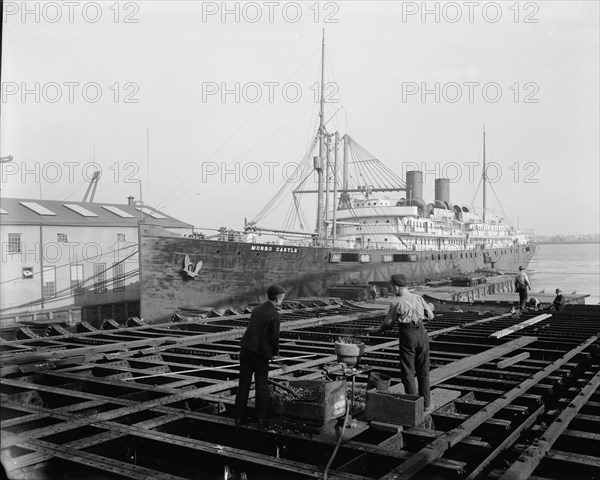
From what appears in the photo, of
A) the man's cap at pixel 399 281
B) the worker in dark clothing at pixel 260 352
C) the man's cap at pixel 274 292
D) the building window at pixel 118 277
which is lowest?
the building window at pixel 118 277

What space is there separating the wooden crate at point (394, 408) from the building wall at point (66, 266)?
24.4 metres

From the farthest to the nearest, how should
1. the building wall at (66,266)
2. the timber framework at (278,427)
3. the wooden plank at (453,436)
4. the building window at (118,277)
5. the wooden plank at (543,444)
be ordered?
1. the building window at (118,277)
2. the building wall at (66,266)
3. the timber framework at (278,427)
4. the wooden plank at (453,436)
5. the wooden plank at (543,444)

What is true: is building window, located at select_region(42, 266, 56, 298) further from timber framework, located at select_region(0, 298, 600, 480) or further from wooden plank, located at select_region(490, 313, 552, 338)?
wooden plank, located at select_region(490, 313, 552, 338)

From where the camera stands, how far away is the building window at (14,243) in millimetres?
26906

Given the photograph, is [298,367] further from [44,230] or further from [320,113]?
[320,113]

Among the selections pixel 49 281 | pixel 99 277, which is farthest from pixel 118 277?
pixel 49 281

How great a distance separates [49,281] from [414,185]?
31.6 m

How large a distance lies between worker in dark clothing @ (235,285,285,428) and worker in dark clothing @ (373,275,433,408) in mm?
1354

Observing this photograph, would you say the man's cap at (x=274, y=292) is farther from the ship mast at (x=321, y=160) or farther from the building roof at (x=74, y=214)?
the ship mast at (x=321, y=160)

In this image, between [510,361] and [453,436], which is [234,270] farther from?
[453,436]

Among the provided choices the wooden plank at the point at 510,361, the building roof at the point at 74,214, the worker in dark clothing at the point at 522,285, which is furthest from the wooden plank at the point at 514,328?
the building roof at the point at 74,214

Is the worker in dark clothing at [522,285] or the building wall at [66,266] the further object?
the building wall at [66,266]

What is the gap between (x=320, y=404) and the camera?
5.27 meters

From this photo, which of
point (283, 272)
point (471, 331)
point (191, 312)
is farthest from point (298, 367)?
point (283, 272)
